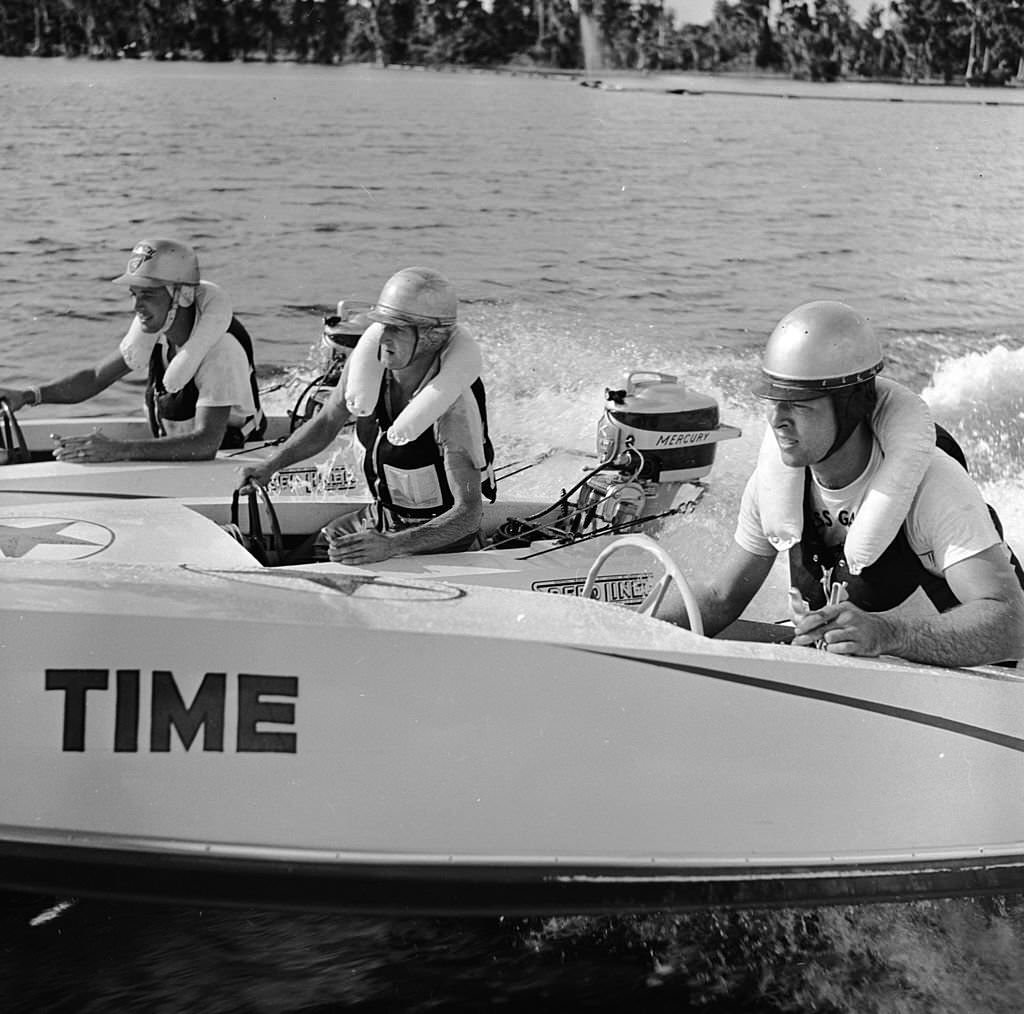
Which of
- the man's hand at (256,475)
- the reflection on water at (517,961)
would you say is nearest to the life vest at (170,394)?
the man's hand at (256,475)

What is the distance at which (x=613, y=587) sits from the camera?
209 inches

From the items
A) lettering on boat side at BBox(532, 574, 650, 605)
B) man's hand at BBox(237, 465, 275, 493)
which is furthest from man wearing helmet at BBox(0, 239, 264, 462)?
lettering on boat side at BBox(532, 574, 650, 605)

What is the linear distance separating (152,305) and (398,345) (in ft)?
6.05

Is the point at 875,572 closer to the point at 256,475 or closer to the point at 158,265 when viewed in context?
the point at 256,475

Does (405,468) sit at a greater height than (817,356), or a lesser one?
lesser

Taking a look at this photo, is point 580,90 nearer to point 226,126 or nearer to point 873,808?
point 226,126

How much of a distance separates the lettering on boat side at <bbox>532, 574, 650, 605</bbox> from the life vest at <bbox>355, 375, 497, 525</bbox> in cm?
49

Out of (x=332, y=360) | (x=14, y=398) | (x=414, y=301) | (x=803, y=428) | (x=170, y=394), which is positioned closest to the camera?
(x=803, y=428)

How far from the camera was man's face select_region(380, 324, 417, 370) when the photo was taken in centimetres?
512

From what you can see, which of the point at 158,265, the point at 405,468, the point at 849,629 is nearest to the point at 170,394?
the point at 158,265

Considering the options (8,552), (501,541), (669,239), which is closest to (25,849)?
(8,552)

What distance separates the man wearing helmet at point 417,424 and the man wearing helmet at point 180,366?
4.61 feet

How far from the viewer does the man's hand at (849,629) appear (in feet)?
11.3

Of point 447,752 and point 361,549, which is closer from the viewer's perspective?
point 447,752
